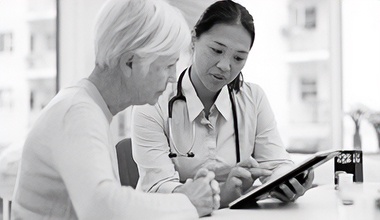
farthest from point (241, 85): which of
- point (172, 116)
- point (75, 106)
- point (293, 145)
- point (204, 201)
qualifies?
point (293, 145)

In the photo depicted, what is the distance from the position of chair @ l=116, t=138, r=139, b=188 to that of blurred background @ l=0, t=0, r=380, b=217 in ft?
3.43

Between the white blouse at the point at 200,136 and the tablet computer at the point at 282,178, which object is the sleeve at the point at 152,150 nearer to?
the white blouse at the point at 200,136

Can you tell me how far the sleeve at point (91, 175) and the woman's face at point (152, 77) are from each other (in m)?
0.16

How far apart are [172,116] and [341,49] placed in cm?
191

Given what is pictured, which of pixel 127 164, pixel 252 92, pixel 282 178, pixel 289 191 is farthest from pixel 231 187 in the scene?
pixel 127 164

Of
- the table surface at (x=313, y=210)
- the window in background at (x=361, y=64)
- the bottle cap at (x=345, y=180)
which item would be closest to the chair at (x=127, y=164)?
the table surface at (x=313, y=210)

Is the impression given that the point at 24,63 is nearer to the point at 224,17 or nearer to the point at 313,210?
the point at 224,17

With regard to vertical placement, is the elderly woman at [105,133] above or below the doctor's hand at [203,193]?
above

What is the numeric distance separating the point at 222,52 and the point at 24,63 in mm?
1899

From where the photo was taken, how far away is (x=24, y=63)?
123 inches

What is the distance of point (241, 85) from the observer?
1775 mm

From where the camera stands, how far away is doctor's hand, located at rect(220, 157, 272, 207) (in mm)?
1412

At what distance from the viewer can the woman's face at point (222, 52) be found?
159 cm

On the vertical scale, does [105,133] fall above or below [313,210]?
above
